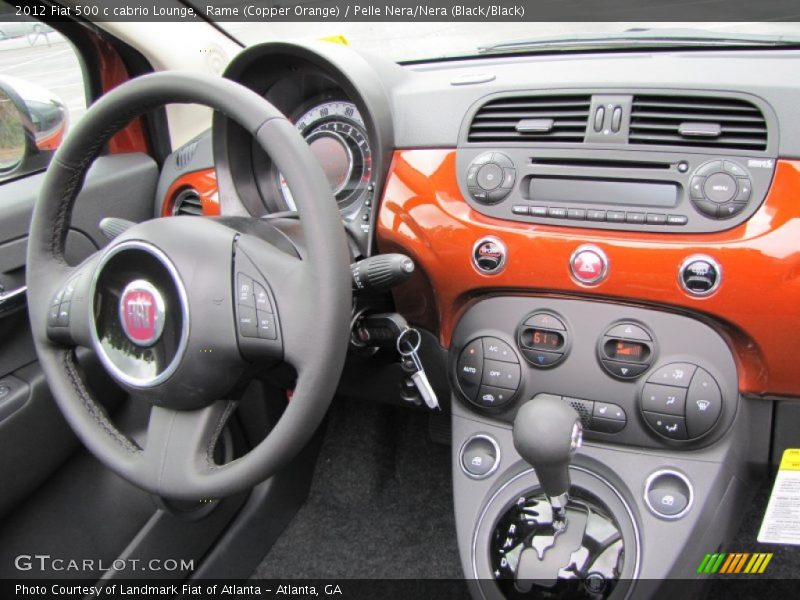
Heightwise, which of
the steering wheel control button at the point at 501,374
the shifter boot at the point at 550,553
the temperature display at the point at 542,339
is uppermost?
the temperature display at the point at 542,339

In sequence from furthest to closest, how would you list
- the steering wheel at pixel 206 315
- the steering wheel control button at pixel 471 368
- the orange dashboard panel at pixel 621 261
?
the steering wheel control button at pixel 471 368, the orange dashboard panel at pixel 621 261, the steering wheel at pixel 206 315

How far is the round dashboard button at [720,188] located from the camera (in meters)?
1.15

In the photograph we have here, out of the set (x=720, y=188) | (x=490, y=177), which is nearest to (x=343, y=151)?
(x=490, y=177)

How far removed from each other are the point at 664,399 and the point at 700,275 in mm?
213

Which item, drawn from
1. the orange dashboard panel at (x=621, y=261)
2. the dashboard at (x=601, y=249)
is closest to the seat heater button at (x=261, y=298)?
the dashboard at (x=601, y=249)

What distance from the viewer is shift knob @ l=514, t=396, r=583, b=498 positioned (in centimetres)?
100

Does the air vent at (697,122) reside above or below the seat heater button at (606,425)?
above

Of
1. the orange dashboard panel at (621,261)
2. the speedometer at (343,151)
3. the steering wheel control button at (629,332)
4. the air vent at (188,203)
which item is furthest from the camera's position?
the air vent at (188,203)

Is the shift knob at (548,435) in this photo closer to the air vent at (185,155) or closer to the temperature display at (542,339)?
the temperature display at (542,339)

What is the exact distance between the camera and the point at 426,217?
138 cm

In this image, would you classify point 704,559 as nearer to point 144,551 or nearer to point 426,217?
point 426,217

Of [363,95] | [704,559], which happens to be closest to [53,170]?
[363,95]

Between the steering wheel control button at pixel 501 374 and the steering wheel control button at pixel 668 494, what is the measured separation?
0.93ft

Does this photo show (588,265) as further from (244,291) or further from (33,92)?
(33,92)
